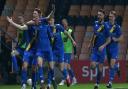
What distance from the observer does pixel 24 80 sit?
17.7m

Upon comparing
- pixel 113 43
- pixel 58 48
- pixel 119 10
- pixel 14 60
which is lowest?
pixel 14 60

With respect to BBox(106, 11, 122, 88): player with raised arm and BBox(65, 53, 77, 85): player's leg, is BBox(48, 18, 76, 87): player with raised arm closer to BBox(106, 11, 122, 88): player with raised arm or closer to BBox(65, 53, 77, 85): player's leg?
BBox(106, 11, 122, 88): player with raised arm

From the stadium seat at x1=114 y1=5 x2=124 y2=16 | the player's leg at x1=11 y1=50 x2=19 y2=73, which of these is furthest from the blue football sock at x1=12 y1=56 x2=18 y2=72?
the stadium seat at x1=114 y1=5 x2=124 y2=16

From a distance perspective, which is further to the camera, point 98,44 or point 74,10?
point 74,10

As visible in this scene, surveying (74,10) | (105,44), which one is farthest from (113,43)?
(74,10)

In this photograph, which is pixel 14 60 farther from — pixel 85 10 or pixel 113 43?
pixel 85 10

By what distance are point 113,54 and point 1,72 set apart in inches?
225

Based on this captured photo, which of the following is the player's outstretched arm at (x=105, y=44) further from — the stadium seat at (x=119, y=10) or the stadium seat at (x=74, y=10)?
the stadium seat at (x=119, y=10)

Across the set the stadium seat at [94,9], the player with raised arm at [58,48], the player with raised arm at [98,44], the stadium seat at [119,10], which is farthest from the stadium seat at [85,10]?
the player with raised arm at [98,44]

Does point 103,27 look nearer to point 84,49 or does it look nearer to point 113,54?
point 113,54

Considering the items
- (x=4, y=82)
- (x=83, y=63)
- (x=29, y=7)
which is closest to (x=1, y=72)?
(x=4, y=82)

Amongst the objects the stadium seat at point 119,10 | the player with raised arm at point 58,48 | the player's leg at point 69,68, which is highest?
the stadium seat at point 119,10

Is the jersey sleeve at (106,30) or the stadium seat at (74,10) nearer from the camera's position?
the jersey sleeve at (106,30)

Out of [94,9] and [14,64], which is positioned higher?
[94,9]
